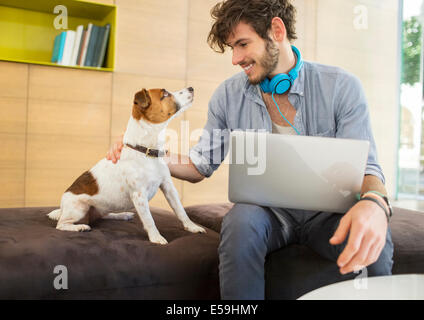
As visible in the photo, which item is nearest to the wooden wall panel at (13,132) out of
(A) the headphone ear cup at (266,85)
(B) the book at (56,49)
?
(B) the book at (56,49)

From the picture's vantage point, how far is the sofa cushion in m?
1.01

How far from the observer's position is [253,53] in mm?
1479

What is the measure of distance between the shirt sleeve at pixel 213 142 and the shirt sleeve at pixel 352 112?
446 millimetres

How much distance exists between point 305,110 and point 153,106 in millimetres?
557

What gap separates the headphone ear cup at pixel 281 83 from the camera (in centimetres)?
140

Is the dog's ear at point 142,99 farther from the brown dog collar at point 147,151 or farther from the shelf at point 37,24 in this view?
the shelf at point 37,24

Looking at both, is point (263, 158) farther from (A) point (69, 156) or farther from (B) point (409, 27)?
(B) point (409, 27)

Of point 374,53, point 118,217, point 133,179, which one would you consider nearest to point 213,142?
point 133,179

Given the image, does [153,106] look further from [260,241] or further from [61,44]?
[61,44]

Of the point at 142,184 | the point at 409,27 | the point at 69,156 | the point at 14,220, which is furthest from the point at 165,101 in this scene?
the point at 409,27

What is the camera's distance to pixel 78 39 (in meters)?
2.80

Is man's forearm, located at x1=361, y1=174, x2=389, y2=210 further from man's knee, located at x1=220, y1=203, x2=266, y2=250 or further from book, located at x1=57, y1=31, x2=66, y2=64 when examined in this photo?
book, located at x1=57, y1=31, x2=66, y2=64

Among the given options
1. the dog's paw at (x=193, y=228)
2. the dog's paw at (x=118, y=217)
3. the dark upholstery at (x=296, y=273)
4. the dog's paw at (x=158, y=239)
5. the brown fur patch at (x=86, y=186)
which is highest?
the brown fur patch at (x=86, y=186)

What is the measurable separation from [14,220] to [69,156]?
1494 millimetres
